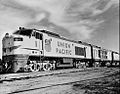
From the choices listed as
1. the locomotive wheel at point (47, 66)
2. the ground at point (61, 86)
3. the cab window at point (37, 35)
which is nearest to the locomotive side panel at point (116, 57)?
the locomotive wheel at point (47, 66)

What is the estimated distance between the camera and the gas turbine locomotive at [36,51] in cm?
1385

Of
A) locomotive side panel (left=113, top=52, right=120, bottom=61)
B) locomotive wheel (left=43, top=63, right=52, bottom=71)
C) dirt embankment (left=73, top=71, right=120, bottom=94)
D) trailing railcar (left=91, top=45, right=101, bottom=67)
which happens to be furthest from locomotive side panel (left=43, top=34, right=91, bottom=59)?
locomotive side panel (left=113, top=52, right=120, bottom=61)

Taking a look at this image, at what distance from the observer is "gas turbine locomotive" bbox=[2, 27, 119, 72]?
1385cm

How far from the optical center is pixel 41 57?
626 inches

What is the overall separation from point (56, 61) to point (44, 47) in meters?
3.06

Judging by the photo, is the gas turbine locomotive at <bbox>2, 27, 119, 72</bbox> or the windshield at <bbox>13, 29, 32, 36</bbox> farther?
the windshield at <bbox>13, 29, 32, 36</bbox>

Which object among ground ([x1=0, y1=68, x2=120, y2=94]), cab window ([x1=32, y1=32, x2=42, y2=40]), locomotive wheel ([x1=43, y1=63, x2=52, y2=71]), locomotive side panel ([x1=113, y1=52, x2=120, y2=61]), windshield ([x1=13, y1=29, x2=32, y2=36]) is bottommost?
ground ([x1=0, y1=68, x2=120, y2=94])

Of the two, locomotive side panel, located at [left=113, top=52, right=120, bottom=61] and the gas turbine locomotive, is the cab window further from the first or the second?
locomotive side panel, located at [left=113, top=52, right=120, bottom=61]

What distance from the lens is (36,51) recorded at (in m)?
15.4

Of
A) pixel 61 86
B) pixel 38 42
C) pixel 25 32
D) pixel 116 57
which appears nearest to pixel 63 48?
pixel 38 42

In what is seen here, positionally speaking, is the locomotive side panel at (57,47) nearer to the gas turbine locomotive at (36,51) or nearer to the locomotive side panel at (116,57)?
the gas turbine locomotive at (36,51)

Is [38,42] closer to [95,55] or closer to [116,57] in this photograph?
[95,55]

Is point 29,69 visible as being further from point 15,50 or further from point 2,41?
point 2,41

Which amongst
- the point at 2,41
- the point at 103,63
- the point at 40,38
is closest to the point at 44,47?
the point at 40,38
